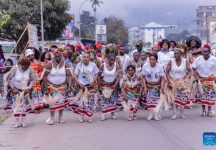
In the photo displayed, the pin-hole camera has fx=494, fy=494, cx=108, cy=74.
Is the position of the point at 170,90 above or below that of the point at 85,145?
above

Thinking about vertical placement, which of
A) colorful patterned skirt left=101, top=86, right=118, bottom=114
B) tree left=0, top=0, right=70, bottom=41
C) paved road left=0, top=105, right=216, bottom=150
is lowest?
paved road left=0, top=105, right=216, bottom=150

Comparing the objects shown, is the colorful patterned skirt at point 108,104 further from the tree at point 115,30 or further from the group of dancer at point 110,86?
the tree at point 115,30

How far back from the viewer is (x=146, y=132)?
1020cm

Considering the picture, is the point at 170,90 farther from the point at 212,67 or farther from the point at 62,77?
the point at 62,77

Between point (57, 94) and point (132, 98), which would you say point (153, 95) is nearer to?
point (132, 98)

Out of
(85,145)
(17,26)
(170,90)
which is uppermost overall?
(17,26)

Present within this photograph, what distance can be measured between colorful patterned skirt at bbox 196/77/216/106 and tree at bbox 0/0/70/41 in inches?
967

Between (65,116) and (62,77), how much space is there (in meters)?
1.89

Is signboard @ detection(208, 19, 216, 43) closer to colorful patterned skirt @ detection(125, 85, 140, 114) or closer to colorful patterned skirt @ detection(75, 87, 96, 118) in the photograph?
colorful patterned skirt @ detection(125, 85, 140, 114)

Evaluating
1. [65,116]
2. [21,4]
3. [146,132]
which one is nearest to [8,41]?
[21,4]

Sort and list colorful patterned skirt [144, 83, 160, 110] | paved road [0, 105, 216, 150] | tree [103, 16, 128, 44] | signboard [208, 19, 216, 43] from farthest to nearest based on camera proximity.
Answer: tree [103, 16, 128, 44], signboard [208, 19, 216, 43], colorful patterned skirt [144, 83, 160, 110], paved road [0, 105, 216, 150]

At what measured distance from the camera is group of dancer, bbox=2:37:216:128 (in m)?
11.3

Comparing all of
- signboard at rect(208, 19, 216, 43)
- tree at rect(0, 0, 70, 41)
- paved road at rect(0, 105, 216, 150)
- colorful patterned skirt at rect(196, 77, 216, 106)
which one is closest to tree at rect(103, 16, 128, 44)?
signboard at rect(208, 19, 216, 43)

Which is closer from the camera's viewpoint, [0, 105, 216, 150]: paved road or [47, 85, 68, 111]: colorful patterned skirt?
[0, 105, 216, 150]: paved road
